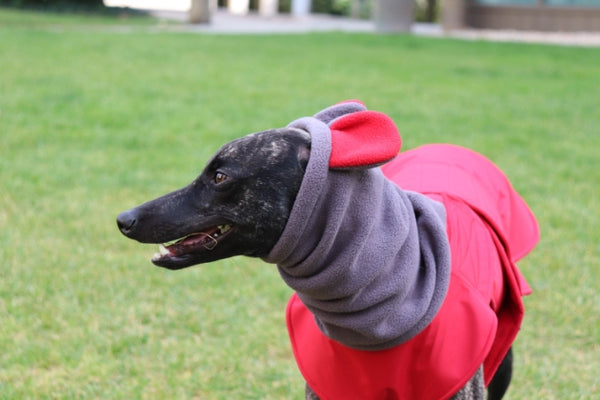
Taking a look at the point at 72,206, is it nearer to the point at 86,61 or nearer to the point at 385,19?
the point at 86,61

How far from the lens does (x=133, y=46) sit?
13359mm

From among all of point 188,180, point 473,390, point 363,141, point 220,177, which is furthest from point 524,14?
point 220,177

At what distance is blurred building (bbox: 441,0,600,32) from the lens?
20828mm

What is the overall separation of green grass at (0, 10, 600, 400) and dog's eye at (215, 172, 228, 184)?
1418 mm

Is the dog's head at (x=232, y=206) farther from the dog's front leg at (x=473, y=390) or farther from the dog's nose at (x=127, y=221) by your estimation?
the dog's front leg at (x=473, y=390)

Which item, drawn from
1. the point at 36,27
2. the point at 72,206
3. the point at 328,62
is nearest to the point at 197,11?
the point at 36,27

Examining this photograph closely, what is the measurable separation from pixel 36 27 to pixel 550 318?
14684 millimetres

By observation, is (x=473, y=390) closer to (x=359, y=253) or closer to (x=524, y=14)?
(x=359, y=253)

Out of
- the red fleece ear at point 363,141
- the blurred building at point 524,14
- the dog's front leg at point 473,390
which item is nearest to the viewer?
the red fleece ear at point 363,141

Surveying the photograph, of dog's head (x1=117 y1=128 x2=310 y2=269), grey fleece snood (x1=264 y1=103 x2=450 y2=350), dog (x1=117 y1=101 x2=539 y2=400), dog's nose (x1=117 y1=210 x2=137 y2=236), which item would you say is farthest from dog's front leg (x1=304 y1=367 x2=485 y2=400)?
dog's nose (x1=117 y1=210 x2=137 y2=236)

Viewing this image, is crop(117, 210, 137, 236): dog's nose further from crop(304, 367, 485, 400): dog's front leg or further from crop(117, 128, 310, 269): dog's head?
crop(304, 367, 485, 400): dog's front leg

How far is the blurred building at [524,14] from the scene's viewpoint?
20828mm

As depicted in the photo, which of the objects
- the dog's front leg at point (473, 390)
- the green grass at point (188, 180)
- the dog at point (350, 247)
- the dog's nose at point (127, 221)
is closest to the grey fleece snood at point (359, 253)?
the dog at point (350, 247)

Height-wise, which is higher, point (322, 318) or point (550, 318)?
point (322, 318)
